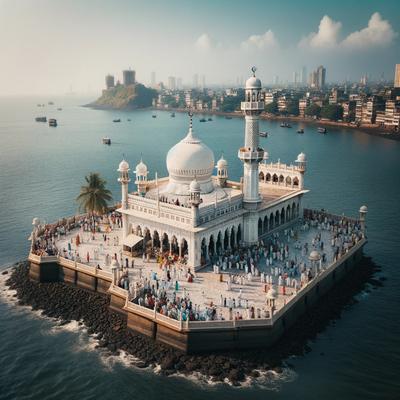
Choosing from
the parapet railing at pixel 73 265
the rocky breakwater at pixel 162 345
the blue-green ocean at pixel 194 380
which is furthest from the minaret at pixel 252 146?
the parapet railing at pixel 73 265

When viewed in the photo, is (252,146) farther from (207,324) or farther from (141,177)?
(207,324)

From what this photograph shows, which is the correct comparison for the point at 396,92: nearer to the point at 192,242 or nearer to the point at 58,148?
the point at 58,148

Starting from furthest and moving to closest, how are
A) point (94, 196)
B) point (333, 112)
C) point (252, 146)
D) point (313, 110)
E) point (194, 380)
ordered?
point (313, 110)
point (333, 112)
point (94, 196)
point (252, 146)
point (194, 380)

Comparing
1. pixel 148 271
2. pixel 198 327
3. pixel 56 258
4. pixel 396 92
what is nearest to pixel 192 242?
pixel 148 271

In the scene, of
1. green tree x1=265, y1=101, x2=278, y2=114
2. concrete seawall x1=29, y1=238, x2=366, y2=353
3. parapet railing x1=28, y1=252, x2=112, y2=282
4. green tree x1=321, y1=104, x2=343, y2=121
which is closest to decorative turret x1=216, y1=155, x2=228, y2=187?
concrete seawall x1=29, y1=238, x2=366, y2=353

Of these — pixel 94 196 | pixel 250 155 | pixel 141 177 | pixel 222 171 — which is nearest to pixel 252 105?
pixel 250 155

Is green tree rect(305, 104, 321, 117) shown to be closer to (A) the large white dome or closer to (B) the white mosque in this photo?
(B) the white mosque
